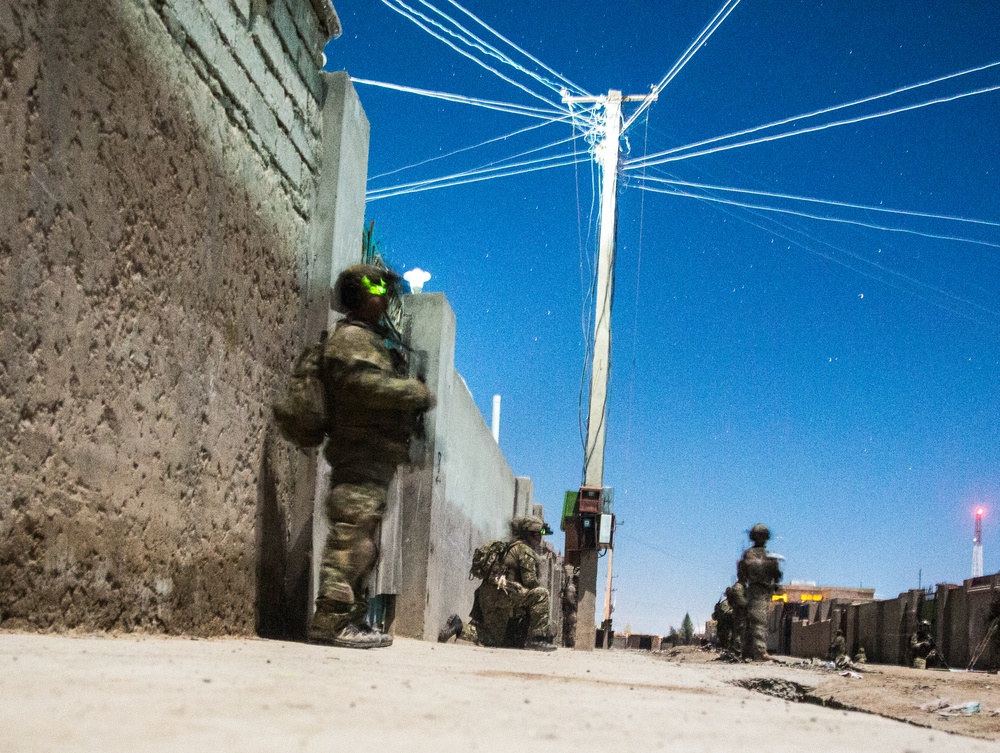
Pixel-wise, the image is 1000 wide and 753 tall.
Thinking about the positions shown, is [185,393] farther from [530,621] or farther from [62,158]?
[530,621]

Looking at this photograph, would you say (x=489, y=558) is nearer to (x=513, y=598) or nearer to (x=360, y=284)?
(x=513, y=598)

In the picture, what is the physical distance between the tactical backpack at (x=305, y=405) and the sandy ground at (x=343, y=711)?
1.36 metres

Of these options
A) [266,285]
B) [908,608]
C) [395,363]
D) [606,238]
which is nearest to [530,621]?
[395,363]

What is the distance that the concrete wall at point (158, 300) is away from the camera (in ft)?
10.4

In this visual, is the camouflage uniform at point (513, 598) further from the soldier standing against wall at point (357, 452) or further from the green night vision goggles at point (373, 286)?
the green night vision goggles at point (373, 286)

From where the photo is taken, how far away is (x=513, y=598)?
879 cm

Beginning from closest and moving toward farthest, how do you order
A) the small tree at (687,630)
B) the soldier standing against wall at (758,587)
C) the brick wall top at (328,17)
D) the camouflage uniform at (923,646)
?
the brick wall top at (328,17), the soldier standing against wall at (758,587), the camouflage uniform at (923,646), the small tree at (687,630)

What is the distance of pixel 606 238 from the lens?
15.2 metres

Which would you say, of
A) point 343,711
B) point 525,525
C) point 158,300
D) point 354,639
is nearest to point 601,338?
point 525,525

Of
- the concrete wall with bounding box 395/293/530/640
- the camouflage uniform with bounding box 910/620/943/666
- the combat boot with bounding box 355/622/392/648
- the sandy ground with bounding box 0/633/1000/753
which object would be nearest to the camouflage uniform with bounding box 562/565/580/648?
the camouflage uniform with bounding box 910/620/943/666

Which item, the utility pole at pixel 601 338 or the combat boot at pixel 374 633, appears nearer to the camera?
the combat boot at pixel 374 633

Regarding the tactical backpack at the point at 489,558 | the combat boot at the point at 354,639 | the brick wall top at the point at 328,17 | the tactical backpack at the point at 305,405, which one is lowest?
the combat boot at the point at 354,639

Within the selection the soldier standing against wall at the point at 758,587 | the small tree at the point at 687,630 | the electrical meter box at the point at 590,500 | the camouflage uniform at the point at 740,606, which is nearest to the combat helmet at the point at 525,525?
the soldier standing against wall at the point at 758,587

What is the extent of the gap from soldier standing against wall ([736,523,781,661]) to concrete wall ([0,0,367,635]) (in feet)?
23.8
